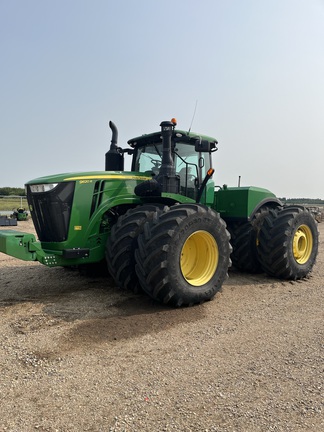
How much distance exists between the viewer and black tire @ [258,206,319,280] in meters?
6.41

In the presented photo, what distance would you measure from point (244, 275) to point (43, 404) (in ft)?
16.3

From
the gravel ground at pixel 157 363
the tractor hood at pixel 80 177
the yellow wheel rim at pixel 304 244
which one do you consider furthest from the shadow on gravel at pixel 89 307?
the yellow wheel rim at pixel 304 244

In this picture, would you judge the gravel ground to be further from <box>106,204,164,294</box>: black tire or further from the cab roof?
the cab roof

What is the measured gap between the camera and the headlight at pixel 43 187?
4824 millimetres

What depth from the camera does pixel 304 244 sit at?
23.5 feet

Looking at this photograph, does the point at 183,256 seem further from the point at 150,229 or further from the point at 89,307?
the point at 89,307

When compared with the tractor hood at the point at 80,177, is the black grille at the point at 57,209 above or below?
below

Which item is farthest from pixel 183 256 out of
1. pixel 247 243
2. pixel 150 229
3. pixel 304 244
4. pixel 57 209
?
pixel 304 244

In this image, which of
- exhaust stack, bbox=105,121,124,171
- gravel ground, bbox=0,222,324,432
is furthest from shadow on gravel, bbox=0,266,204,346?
exhaust stack, bbox=105,121,124,171

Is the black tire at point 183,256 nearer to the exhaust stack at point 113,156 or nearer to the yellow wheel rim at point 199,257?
the yellow wheel rim at point 199,257

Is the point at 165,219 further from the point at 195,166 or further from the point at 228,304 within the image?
the point at 195,166

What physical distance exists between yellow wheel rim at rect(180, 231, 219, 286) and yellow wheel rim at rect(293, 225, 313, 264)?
100 inches

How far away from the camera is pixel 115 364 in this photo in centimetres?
318

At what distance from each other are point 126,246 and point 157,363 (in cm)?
179
